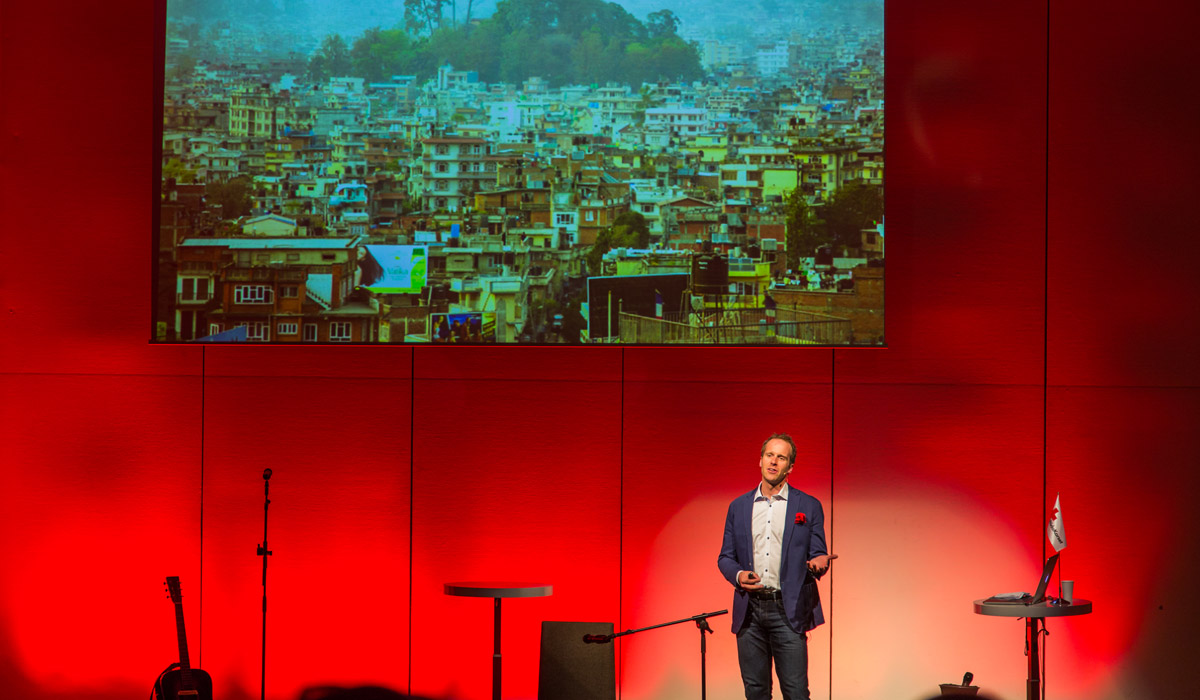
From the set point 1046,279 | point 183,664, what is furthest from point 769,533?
point 183,664

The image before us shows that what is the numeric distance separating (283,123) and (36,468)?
2260 mm

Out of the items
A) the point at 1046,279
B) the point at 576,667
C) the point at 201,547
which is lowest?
the point at 576,667

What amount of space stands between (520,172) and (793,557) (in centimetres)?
254

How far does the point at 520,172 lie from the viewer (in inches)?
213

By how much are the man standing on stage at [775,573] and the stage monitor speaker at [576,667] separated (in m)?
0.96

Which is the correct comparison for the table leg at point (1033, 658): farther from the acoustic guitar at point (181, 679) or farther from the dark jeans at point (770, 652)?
the acoustic guitar at point (181, 679)

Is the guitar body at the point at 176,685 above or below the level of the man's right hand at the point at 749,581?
below

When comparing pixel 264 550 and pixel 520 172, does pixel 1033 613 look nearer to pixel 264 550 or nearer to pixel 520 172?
pixel 520 172

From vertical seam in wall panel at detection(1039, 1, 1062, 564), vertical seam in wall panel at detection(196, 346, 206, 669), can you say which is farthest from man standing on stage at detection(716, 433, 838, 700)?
vertical seam in wall panel at detection(196, 346, 206, 669)

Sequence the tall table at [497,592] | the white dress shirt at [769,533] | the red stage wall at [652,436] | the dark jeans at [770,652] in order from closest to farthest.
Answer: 1. the dark jeans at [770,652]
2. the white dress shirt at [769,533]
3. the tall table at [497,592]
4. the red stage wall at [652,436]

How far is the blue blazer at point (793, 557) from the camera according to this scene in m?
4.03

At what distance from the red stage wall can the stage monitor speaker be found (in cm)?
33

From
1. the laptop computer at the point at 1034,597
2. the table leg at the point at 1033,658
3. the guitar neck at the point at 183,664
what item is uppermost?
the laptop computer at the point at 1034,597

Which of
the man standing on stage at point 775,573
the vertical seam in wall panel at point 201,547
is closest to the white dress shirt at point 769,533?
the man standing on stage at point 775,573
